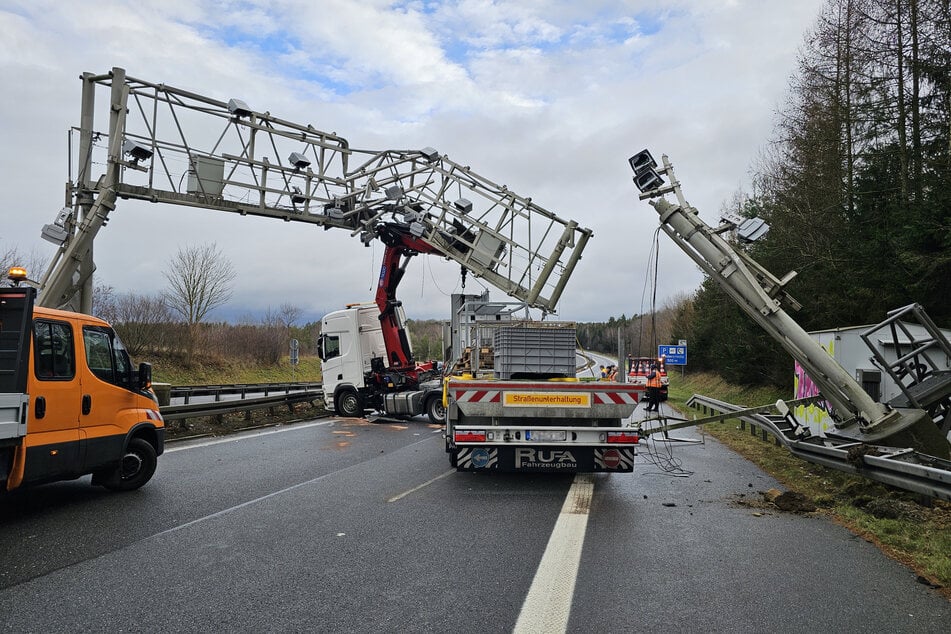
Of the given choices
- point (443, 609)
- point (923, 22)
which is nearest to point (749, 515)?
point (443, 609)

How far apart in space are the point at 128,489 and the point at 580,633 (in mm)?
6270

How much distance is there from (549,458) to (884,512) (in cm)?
362

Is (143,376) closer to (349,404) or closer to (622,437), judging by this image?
(622,437)

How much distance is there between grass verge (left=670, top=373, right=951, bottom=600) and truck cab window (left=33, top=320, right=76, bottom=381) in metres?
7.98

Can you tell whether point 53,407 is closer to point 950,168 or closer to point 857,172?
point 950,168

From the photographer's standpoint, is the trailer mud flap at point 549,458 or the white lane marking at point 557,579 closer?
the white lane marking at point 557,579

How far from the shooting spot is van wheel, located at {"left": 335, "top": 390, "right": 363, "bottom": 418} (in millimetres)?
19172

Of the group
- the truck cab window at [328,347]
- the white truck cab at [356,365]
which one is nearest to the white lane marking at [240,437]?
the white truck cab at [356,365]

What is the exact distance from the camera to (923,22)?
51.9 feet

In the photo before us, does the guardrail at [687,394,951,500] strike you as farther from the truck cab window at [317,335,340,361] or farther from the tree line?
the truck cab window at [317,335,340,361]

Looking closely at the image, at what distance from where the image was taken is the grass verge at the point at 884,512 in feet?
17.0

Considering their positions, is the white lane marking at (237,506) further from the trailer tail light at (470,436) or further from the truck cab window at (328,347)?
the truck cab window at (328,347)

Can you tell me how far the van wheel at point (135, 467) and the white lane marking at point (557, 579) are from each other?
5.06m

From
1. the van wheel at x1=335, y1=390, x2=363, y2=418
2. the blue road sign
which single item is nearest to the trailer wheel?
the van wheel at x1=335, y1=390, x2=363, y2=418
